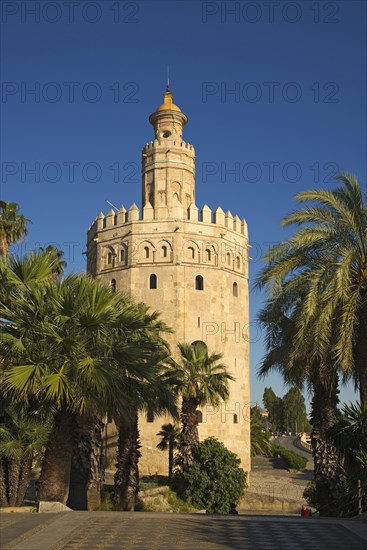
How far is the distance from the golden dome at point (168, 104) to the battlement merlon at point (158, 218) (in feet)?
22.8

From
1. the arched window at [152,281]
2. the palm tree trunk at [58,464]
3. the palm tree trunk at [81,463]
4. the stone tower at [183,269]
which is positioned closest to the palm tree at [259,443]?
the stone tower at [183,269]

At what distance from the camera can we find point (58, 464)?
13.3 m

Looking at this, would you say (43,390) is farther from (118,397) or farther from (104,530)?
(104,530)

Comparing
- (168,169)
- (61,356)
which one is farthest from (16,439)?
(168,169)

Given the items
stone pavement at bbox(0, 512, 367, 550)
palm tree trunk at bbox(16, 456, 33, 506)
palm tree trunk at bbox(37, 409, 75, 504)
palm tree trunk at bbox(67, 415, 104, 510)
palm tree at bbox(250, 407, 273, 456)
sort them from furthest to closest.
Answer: palm tree at bbox(250, 407, 273, 456) → palm tree trunk at bbox(16, 456, 33, 506) → palm tree trunk at bbox(67, 415, 104, 510) → palm tree trunk at bbox(37, 409, 75, 504) → stone pavement at bbox(0, 512, 367, 550)

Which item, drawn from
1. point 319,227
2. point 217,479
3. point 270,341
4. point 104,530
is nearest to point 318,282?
point 319,227

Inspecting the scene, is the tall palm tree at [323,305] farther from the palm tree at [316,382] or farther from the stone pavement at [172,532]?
the stone pavement at [172,532]

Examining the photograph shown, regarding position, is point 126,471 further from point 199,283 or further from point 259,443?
point 259,443

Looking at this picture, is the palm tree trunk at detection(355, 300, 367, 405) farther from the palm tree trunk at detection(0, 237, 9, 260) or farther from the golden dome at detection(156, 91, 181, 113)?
the golden dome at detection(156, 91, 181, 113)

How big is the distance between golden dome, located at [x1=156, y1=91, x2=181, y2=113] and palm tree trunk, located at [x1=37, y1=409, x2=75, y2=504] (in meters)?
30.4

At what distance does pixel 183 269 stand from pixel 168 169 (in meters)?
6.55

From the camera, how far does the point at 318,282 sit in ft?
45.5

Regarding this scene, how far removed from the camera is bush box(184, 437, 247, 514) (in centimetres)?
2702

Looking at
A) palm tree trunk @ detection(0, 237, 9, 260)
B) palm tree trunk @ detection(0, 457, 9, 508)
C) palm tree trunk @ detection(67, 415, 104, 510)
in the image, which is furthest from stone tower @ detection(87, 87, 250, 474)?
palm tree trunk @ detection(0, 457, 9, 508)
